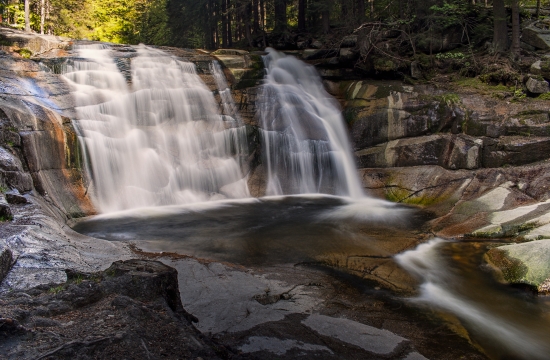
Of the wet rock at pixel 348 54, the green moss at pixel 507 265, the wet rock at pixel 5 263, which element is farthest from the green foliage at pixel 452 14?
the wet rock at pixel 5 263

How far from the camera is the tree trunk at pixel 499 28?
14.5 meters

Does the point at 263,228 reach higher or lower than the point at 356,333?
lower

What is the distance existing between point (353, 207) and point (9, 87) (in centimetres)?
1029

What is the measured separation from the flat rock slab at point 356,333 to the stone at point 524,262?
303 centimetres

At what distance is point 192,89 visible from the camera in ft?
48.9

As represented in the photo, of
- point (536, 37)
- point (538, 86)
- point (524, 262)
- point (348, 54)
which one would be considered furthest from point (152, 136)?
point (536, 37)

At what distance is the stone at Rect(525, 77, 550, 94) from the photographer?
12.1 m

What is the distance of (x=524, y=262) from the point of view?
6.68 metres

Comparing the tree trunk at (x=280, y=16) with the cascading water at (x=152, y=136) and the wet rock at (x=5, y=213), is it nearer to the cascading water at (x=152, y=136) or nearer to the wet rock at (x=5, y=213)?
the cascading water at (x=152, y=136)

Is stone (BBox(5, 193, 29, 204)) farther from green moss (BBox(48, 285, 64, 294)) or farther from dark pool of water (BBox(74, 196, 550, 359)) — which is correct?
green moss (BBox(48, 285, 64, 294))

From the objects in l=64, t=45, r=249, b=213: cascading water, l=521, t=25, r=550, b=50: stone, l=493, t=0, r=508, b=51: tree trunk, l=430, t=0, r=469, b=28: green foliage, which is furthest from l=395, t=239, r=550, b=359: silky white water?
l=521, t=25, r=550, b=50: stone

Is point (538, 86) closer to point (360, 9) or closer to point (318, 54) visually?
point (318, 54)

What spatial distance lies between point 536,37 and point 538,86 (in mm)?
4260

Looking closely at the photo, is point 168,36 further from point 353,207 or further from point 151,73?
point 353,207
